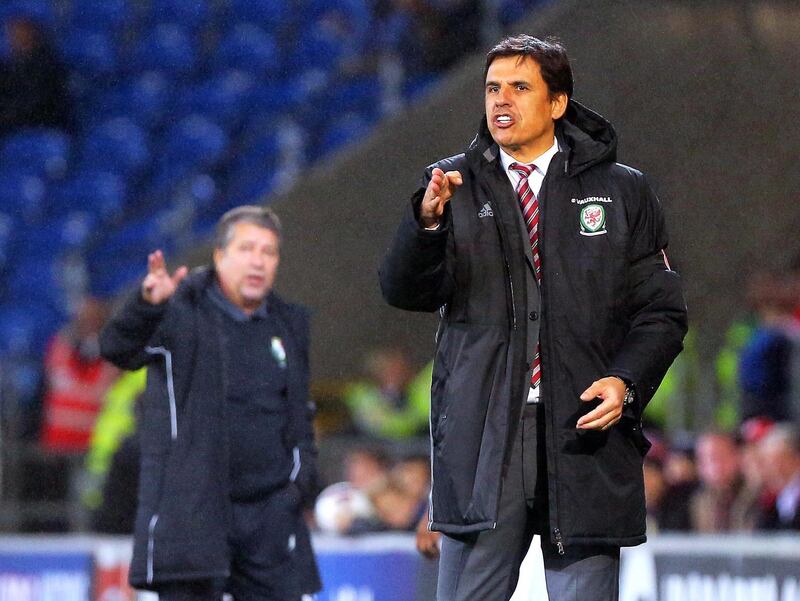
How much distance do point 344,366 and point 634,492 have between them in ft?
24.9

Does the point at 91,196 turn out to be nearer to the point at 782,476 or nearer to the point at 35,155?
the point at 35,155

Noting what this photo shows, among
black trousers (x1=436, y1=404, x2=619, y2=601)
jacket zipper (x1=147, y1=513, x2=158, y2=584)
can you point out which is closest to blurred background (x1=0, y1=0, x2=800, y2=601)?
jacket zipper (x1=147, y1=513, x2=158, y2=584)

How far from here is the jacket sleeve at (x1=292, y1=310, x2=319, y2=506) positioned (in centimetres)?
567

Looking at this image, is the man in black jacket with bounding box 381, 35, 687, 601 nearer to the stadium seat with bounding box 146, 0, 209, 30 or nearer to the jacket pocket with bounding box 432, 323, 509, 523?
the jacket pocket with bounding box 432, 323, 509, 523

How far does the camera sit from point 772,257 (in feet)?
36.0

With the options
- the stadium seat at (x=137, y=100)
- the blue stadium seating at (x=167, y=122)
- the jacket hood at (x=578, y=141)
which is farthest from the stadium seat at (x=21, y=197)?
the jacket hood at (x=578, y=141)

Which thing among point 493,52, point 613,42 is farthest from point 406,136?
point 493,52

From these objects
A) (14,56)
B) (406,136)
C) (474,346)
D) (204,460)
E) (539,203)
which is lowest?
(204,460)

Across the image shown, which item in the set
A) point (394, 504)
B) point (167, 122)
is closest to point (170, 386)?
point (394, 504)

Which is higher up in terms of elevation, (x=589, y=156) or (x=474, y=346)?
(x=589, y=156)

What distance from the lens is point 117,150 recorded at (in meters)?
13.3

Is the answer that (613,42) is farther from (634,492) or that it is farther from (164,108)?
(634,492)

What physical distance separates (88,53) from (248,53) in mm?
1430

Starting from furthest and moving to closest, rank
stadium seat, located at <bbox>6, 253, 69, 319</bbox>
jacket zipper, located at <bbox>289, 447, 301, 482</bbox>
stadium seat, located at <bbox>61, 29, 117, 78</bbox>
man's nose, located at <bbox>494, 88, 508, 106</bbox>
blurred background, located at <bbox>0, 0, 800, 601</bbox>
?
stadium seat, located at <bbox>61, 29, 117, 78</bbox>
stadium seat, located at <bbox>6, 253, 69, 319</bbox>
blurred background, located at <bbox>0, 0, 800, 601</bbox>
jacket zipper, located at <bbox>289, 447, 301, 482</bbox>
man's nose, located at <bbox>494, 88, 508, 106</bbox>
